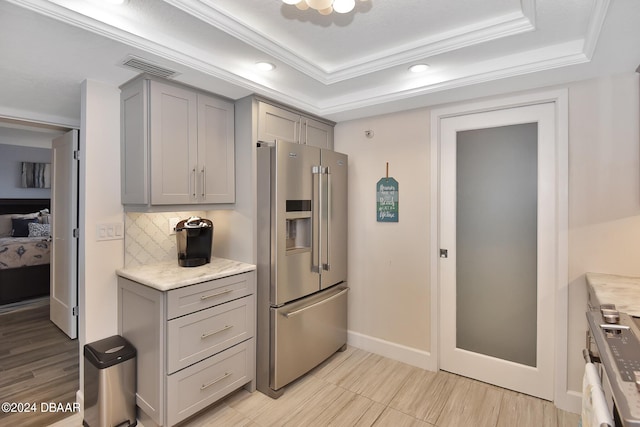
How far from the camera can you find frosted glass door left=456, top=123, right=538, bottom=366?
7.90 ft

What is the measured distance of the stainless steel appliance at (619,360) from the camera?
2.59ft

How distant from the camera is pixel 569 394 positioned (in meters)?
2.23

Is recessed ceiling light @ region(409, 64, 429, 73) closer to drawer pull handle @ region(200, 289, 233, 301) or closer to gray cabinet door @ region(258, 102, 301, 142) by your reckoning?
gray cabinet door @ region(258, 102, 301, 142)

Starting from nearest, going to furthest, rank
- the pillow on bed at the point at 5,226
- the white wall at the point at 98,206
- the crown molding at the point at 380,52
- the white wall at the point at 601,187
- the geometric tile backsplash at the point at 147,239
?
the crown molding at the point at 380,52
the white wall at the point at 601,187
the white wall at the point at 98,206
the geometric tile backsplash at the point at 147,239
the pillow on bed at the point at 5,226

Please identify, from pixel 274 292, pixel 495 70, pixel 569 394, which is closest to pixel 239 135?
pixel 274 292

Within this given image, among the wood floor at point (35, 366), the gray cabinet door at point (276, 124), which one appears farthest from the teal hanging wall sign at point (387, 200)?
the wood floor at point (35, 366)

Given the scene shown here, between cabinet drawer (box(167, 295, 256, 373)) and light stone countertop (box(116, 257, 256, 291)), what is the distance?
22cm

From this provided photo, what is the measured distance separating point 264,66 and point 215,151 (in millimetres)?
718

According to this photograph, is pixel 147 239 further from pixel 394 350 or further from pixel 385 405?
pixel 394 350

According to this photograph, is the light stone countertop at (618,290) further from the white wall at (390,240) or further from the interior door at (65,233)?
the interior door at (65,233)

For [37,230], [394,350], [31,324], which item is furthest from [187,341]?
[37,230]

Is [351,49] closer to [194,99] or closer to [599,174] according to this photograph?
A: [194,99]

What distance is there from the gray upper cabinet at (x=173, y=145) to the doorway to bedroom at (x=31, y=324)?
163cm

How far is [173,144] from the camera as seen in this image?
224cm
